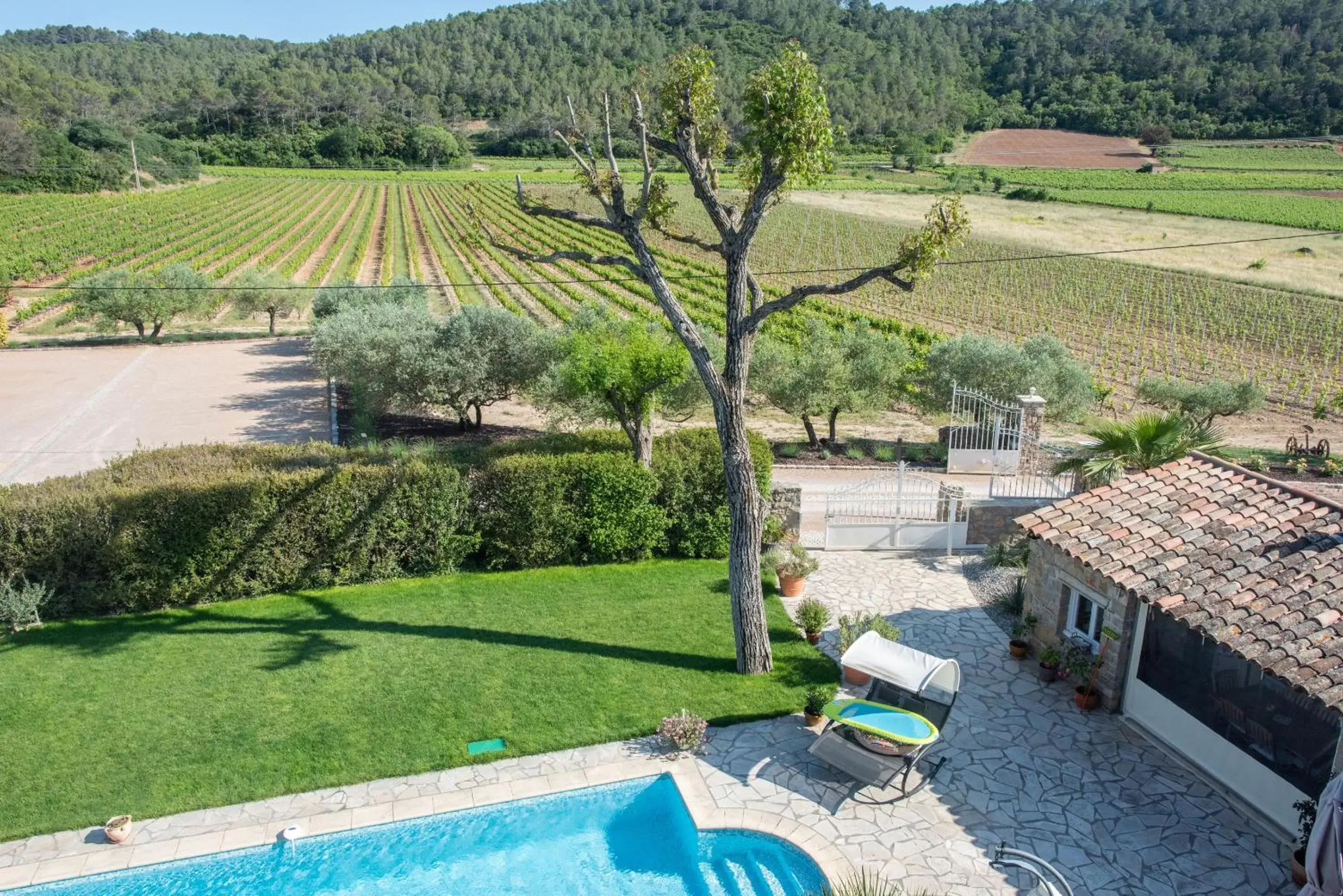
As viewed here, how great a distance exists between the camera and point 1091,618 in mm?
11742

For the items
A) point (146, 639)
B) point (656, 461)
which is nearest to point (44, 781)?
point (146, 639)

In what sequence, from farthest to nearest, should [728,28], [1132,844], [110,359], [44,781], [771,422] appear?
[728,28]
[110,359]
[771,422]
[44,781]
[1132,844]

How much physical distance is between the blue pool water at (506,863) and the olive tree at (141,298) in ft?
93.0

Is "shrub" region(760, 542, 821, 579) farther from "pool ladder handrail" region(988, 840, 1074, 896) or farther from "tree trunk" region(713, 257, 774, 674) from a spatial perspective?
"pool ladder handrail" region(988, 840, 1074, 896)

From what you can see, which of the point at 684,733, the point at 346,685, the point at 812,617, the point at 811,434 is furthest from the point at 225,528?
the point at 811,434

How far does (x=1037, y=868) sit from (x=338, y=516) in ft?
35.5

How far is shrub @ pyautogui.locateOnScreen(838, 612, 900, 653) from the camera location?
12500 millimetres

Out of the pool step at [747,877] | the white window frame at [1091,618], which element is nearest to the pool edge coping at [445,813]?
the pool step at [747,877]

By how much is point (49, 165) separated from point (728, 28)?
405ft

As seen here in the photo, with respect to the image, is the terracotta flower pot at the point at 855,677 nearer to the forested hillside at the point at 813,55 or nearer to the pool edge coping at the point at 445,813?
the pool edge coping at the point at 445,813

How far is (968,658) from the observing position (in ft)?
41.8

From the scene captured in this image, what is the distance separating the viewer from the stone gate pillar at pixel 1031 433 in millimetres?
19797

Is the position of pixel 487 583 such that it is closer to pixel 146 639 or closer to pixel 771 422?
pixel 146 639

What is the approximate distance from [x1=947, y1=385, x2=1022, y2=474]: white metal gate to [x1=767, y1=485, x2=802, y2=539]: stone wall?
20.5 feet
